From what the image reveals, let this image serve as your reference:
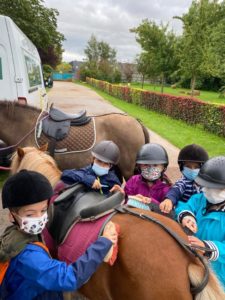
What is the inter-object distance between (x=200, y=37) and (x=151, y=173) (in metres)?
19.4

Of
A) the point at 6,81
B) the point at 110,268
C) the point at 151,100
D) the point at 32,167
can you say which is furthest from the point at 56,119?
the point at 151,100

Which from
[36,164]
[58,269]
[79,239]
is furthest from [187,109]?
[58,269]

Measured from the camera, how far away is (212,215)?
88.1 inches

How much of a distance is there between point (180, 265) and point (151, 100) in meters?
18.5

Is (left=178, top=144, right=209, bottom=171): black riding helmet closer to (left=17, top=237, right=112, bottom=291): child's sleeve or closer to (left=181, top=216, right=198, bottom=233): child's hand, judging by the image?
(left=181, top=216, right=198, bottom=233): child's hand

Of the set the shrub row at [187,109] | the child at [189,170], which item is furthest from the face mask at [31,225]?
the shrub row at [187,109]

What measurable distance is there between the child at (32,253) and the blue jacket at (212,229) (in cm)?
75

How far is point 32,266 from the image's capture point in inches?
67.6

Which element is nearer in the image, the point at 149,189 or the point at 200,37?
the point at 149,189

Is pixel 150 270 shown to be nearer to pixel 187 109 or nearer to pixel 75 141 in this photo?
pixel 75 141

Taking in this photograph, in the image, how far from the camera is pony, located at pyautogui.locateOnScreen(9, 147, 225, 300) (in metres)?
1.71

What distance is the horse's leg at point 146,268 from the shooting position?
67.3 inches

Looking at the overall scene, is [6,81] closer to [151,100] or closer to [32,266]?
[32,266]

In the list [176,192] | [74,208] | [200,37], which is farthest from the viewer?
[200,37]
